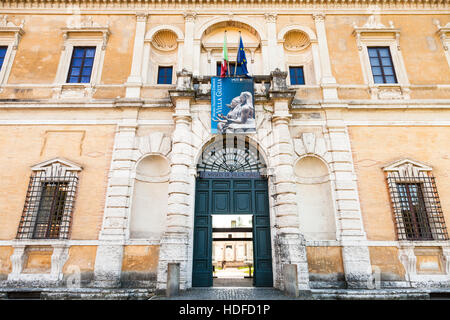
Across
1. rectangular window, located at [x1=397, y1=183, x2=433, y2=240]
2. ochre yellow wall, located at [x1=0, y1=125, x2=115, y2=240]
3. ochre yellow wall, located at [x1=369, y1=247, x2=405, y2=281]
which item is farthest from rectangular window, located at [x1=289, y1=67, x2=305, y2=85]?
ochre yellow wall, located at [x1=0, y1=125, x2=115, y2=240]

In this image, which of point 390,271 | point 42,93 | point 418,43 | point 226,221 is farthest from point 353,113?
point 226,221

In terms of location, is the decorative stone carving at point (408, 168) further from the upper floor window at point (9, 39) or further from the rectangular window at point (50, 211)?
the upper floor window at point (9, 39)

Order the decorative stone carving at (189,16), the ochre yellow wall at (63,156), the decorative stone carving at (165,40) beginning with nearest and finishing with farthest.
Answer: the ochre yellow wall at (63,156)
the decorative stone carving at (189,16)
the decorative stone carving at (165,40)

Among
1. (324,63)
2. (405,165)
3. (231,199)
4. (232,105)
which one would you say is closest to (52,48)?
(232,105)

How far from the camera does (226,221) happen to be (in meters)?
25.7

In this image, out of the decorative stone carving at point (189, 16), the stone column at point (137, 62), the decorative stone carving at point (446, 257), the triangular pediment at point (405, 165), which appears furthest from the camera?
the decorative stone carving at point (189, 16)

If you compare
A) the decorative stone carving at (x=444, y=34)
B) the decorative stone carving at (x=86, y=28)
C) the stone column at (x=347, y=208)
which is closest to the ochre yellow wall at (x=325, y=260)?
the stone column at (x=347, y=208)

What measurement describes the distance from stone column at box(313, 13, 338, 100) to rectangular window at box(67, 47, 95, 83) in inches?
419

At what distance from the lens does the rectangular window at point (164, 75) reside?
12.9m

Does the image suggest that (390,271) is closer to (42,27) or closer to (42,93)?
(42,93)

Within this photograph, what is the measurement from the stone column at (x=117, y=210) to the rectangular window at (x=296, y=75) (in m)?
7.55

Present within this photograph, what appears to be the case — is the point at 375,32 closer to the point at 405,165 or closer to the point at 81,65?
the point at 405,165

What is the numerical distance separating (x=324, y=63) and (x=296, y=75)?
1.34 meters
